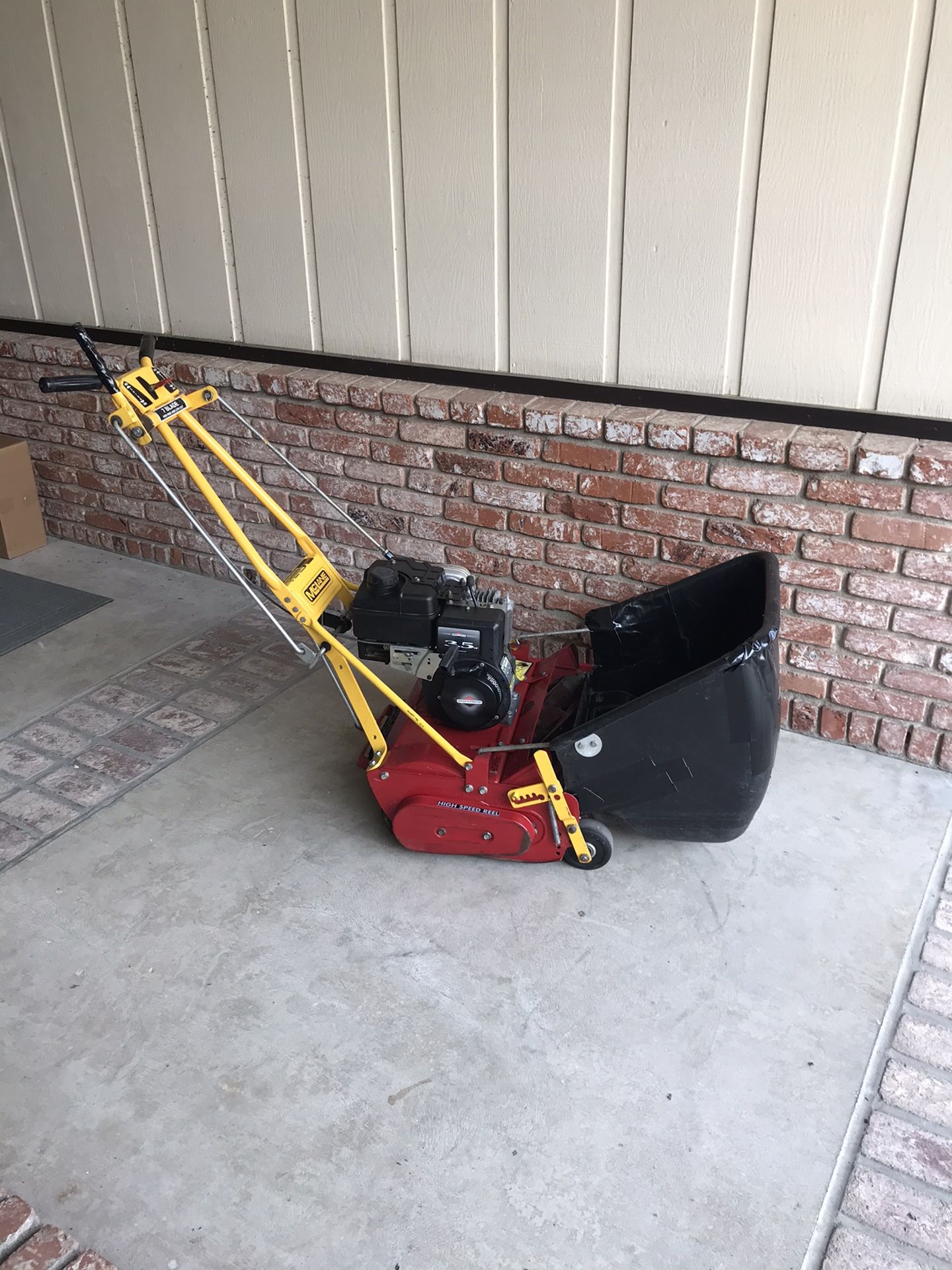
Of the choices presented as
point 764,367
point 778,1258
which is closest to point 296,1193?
point 778,1258

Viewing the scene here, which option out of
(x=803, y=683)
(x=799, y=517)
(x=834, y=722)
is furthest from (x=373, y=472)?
(x=834, y=722)

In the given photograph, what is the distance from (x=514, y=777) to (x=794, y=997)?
76 centimetres

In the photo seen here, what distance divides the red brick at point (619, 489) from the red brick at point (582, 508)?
0.02 meters

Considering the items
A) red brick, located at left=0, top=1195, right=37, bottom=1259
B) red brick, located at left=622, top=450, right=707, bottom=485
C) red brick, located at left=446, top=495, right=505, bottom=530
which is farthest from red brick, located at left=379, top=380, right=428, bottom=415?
red brick, located at left=0, top=1195, right=37, bottom=1259

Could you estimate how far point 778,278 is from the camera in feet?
8.78

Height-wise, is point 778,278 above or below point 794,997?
above

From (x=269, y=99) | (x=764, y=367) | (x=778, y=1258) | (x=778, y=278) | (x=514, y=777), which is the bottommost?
(x=778, y=1258)

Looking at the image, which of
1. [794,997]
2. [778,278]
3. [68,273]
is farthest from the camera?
[68,273]

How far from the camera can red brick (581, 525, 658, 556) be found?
3.11 metres

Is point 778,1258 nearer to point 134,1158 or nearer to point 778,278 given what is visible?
point 134,1158

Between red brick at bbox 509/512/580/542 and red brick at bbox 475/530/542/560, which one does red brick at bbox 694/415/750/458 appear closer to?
red brick at bbox 509/512/580/542

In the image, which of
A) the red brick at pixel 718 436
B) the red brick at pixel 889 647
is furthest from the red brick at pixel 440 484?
the red brick at pixel 889 647

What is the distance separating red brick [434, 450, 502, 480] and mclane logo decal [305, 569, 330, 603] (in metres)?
0.79

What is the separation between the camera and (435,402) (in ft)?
10.8
